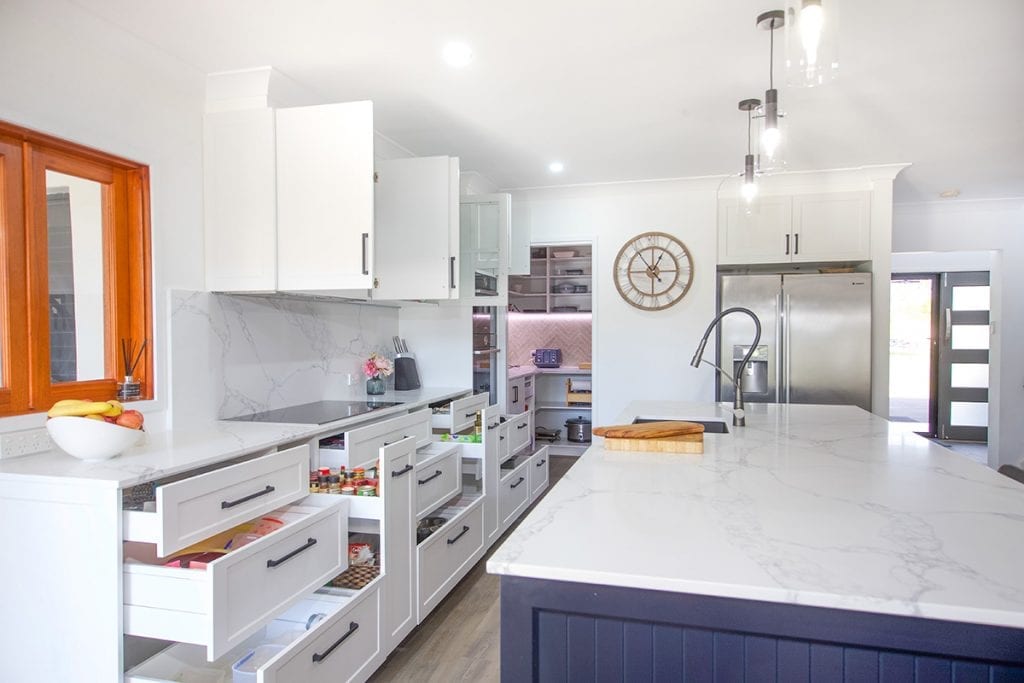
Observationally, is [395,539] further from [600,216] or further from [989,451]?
[989,451]

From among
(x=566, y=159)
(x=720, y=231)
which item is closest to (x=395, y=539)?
(x=566, y=159)

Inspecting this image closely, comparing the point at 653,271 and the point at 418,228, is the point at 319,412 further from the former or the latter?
the point at 653,271

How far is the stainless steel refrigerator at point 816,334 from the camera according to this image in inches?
157

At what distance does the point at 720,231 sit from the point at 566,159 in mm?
1317

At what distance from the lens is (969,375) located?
6102 millimetres

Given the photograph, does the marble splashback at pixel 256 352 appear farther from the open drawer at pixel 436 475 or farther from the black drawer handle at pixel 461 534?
the black drawer handle at pixel 461 534

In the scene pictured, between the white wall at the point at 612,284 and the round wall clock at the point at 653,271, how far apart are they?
50 millimetres

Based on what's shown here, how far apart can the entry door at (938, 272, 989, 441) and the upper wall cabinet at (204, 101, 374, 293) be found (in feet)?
20.1

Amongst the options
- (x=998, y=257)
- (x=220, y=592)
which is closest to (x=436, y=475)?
(x=220, y=592)

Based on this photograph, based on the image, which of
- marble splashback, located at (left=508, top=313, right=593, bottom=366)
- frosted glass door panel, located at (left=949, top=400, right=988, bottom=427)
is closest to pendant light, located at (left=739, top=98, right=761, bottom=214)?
marble splashback, located at (left=508, top=313, right=593, bottom=366)

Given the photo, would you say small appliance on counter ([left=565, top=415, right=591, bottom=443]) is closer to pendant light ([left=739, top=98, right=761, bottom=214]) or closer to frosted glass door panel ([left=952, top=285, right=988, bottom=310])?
pendant light ([left=739, top=98, right=761, bottom=214])

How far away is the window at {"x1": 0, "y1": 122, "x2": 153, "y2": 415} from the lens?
1.81 meters

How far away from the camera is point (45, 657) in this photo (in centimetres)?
154

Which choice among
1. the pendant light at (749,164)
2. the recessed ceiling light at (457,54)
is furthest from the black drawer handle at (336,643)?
the pendant light at (749,164)
